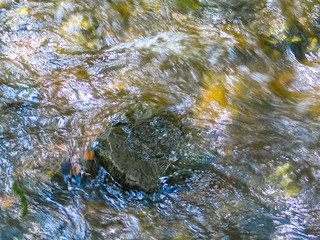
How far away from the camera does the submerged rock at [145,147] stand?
3.41 m

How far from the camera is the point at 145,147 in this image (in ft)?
12.2

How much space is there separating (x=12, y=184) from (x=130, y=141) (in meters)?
1.23

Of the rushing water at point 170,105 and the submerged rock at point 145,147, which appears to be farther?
the submerged rock at point 145,147

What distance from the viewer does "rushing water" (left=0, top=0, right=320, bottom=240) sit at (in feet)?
10.6

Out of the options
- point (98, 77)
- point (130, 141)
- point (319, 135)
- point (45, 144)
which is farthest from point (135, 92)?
point (319, 135)

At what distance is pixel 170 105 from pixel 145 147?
2.98ft

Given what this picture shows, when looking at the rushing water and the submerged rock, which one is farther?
the submerged rock

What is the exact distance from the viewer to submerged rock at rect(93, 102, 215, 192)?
341cm

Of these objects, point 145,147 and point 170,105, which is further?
point 170,105

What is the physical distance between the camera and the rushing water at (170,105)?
3.23 meters

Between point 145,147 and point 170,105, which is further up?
point 170,105

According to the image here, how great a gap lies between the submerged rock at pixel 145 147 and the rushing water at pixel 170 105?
0.48ft

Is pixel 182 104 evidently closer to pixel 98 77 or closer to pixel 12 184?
pixel 98 77

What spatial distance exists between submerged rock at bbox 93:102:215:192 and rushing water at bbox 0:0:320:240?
15cm
